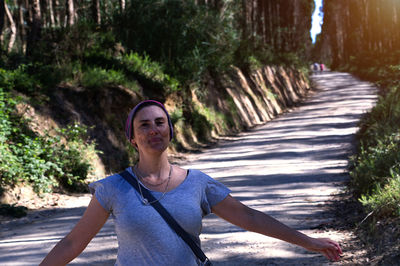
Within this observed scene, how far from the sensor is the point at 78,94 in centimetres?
1485

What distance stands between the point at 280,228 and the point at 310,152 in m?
12.6

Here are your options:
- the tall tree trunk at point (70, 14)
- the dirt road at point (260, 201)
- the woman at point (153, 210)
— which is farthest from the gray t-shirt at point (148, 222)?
the tall tree trunk at point (70, 14)

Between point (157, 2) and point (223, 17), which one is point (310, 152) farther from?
point (223, 17)

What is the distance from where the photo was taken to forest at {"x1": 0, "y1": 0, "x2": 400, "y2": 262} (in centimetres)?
986

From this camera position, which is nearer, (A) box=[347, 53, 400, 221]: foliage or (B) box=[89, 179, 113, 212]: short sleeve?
(B) box=[89, 179, 113, 212]: short sleeve

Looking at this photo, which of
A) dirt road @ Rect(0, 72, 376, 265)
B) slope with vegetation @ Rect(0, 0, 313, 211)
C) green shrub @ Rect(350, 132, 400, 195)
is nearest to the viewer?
dirt road @ Rect(0, 72, 376, 265)

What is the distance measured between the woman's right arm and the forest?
180 inches

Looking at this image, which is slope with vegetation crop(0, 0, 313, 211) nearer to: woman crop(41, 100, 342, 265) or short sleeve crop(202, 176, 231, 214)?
woman crop(41, 100, 342, 265)

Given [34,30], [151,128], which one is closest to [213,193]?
[151,128]

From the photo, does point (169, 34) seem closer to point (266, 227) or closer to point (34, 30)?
point (34, 30)

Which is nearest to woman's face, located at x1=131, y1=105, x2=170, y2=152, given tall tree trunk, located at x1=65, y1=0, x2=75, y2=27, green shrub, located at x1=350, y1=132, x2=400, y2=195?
green shrub, located at x1=350, y1=132, x2=400, y2=195

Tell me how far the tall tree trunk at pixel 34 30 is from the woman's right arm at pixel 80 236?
45.6 feet

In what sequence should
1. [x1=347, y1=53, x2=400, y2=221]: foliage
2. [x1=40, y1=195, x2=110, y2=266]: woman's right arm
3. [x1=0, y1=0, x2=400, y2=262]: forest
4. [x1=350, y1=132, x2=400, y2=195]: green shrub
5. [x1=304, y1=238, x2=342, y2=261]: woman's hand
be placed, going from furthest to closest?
[x1=0, y1=0, x2=400, y2=262]: forest → [x1=350, y1=132, x2=400, y2=195]: green shrub → [x1=347, y1=53, x2=400, y2=221]: foliage → [x1=304, y1=238, x2=342, y2=261]: woman's hand → [x1=40, y1=195, x2=110, y2=266]: woman's right arm

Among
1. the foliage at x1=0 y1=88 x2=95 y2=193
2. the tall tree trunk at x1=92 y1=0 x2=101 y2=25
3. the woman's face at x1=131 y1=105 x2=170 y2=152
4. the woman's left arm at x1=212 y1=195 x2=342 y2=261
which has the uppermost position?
the tall tree trunk at x1=92 y1=0 x2=101 y2=25
